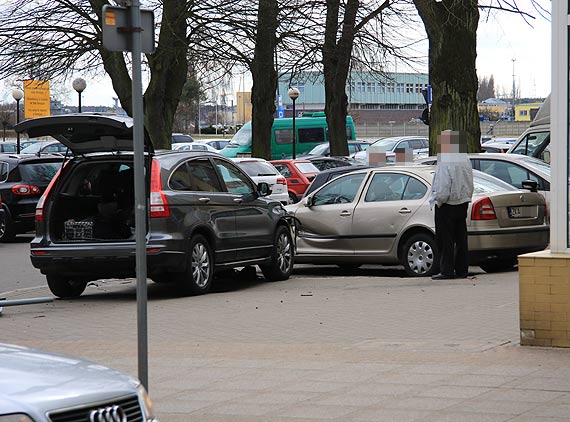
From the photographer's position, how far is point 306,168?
32.4 m

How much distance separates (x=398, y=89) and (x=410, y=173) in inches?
3657

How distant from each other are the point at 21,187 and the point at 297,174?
9957 mm

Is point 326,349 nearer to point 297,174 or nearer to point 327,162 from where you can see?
point 297,174

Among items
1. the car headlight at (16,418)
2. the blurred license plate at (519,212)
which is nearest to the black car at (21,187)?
the blurred license plate at (519,212)

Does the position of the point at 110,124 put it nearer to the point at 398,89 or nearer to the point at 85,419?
the point at 85,419

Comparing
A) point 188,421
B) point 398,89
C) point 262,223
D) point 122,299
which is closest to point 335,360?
point 188,421

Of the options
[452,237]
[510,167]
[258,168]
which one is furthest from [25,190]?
[452,237]

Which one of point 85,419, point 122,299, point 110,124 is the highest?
point 110,124

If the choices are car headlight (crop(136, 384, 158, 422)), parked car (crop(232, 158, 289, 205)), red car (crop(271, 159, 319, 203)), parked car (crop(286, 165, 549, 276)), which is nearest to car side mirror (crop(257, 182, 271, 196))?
parked car (crop(286, 165, 549, 276))

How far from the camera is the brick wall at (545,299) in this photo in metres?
8.79

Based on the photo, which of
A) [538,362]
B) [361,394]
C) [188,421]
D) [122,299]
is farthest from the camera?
[122,299]

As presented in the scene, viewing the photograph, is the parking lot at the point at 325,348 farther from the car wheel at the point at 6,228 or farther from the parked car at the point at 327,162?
the parked car at the point at 327,162

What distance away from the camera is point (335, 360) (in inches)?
348

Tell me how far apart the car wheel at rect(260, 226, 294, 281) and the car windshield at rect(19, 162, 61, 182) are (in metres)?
9.59
